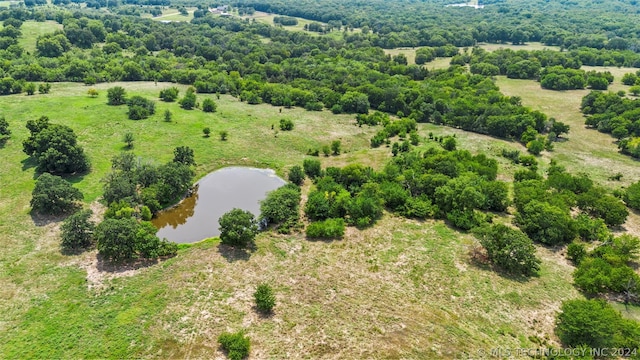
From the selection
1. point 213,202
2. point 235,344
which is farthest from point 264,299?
point 213,202

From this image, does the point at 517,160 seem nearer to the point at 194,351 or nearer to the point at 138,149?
the point at 194,351

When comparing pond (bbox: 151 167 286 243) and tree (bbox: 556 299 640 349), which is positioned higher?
tree (bbox: 556 299 640 349)

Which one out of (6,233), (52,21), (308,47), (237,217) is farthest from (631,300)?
(52,21)

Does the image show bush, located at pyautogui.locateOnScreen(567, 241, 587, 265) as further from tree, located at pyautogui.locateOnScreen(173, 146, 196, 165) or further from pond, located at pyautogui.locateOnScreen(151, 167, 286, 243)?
tree, located at pyautogui.locateOnScreen(173, 146, 196, 165)

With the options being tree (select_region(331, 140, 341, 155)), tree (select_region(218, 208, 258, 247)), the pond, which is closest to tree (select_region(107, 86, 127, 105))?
the pond

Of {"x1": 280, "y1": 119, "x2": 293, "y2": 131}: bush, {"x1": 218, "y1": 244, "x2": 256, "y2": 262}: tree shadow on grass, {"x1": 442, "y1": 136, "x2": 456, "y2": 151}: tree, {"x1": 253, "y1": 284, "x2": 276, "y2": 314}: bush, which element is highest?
{"x1": 442, "y1": 136, "x2": 456, "y2": 151}: tree

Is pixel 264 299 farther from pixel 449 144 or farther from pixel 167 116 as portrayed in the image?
pixel 167 116
